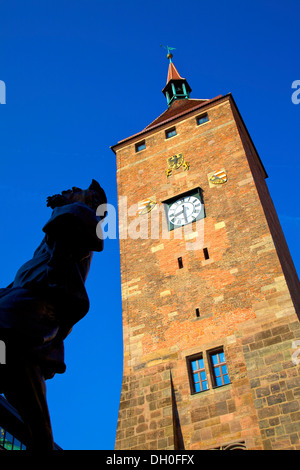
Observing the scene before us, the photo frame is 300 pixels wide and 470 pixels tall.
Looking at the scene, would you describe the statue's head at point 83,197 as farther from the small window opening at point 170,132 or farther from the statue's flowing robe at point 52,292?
the small window opening at point 170,132

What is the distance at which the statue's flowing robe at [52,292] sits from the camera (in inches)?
126

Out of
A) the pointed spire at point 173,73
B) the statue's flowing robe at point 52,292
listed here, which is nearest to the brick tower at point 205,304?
the pointed spire at point 173,73

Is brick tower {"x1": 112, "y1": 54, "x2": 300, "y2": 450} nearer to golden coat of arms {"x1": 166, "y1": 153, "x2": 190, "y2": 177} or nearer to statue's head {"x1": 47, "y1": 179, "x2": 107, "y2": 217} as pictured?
golden coat of arms {"x1": 166, "y1": 153, "x2": 190, "y2": 177}

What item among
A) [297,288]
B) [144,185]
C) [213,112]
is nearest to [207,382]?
[297,288]

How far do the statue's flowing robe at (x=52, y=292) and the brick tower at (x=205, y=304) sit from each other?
494 inches

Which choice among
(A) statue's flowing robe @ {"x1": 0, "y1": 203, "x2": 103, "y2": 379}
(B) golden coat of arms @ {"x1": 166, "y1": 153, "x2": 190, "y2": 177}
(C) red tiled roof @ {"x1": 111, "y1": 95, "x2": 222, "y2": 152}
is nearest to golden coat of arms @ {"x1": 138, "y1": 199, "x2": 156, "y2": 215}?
(B) golden coat of arms @ {"x1": 166, "y1": 153, "x2": 190, "y2": 177}

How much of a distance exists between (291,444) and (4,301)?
42.5ft

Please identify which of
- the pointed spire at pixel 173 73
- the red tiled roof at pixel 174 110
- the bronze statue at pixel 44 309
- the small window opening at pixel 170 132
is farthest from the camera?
the pointed spire at pixel 173 73

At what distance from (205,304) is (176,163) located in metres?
7.85

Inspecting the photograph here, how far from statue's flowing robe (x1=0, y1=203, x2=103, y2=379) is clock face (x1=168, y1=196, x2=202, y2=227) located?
57.9 feet

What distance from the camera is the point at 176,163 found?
24.0 meters

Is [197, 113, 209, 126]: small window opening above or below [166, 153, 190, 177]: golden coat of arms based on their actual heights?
above

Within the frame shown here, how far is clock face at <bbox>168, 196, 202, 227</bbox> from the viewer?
70.1 ft

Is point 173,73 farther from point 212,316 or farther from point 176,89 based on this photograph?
point 212,316
